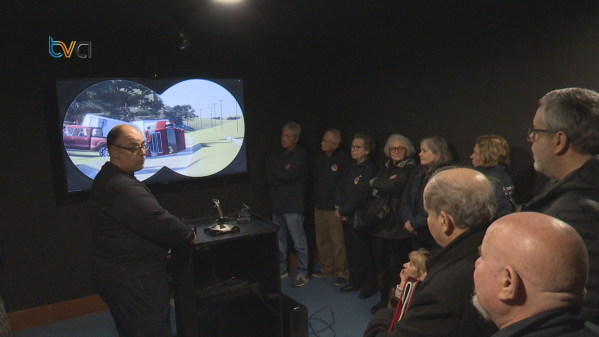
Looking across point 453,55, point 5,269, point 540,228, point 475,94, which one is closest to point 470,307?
point 540,228

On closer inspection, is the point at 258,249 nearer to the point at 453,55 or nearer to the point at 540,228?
the point at 453,55

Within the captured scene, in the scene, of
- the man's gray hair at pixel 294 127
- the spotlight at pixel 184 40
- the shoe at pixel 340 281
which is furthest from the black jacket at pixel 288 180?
the spotlight at pixel 184 40

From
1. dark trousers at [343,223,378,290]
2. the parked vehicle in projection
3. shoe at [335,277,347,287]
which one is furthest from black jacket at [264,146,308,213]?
the parked vehicle in projection

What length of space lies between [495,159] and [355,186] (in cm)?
122

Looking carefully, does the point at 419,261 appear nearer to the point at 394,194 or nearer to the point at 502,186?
the point at 502,186

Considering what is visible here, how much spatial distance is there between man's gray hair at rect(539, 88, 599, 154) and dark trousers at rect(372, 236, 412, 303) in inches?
81.0

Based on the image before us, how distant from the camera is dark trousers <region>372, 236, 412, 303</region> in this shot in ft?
11.1

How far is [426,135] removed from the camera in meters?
3.50

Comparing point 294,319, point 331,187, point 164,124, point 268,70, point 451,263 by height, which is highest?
point 268,70

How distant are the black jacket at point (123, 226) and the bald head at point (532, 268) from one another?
5.77ft

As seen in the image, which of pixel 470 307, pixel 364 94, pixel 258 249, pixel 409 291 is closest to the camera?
pixel 470 307

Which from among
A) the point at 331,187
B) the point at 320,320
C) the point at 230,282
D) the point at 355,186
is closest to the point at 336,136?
the point at 331,187

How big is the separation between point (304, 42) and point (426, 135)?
1690 millimetres

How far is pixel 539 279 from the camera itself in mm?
805
